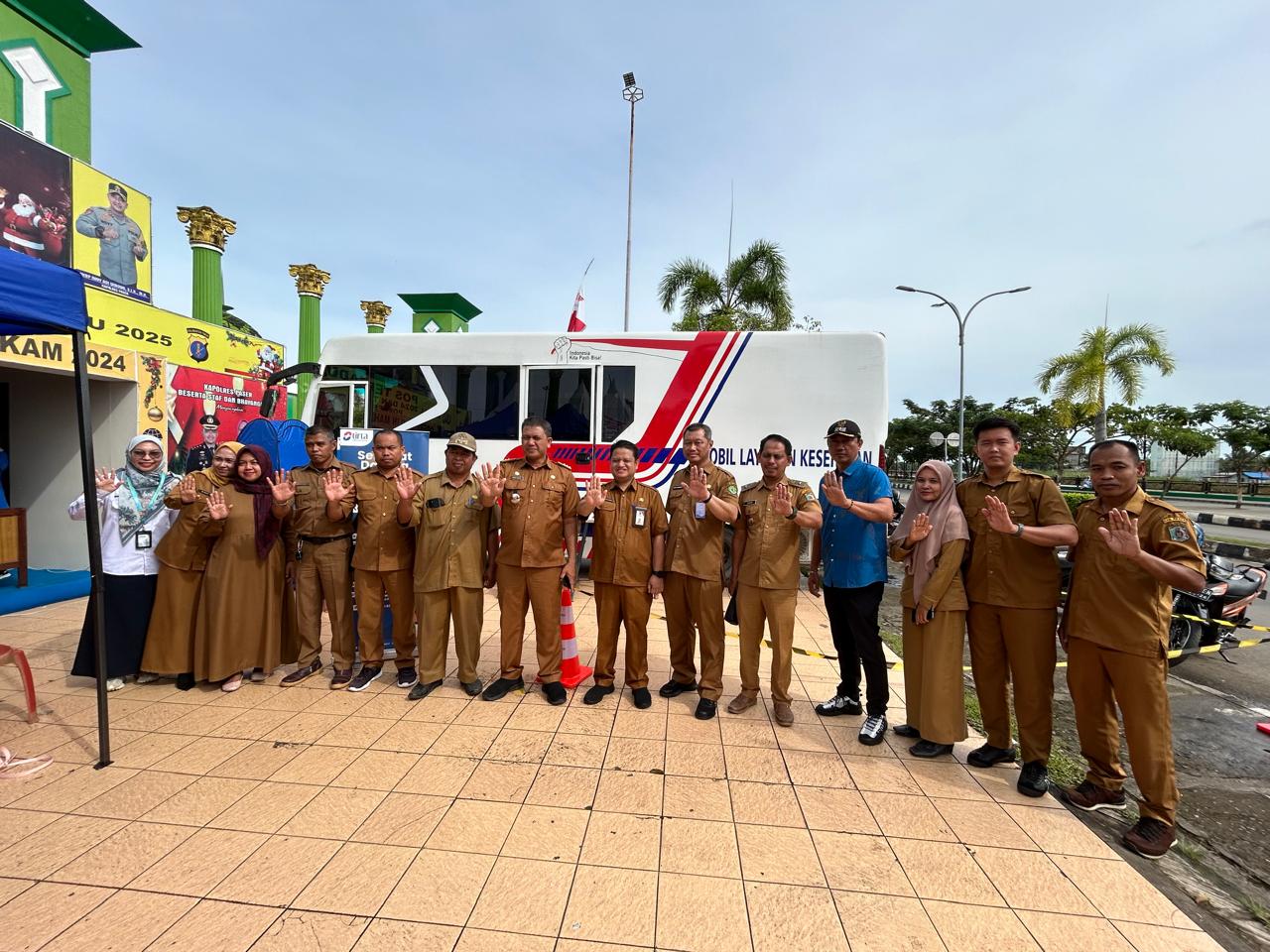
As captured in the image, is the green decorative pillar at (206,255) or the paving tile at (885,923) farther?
the green decorative pillar at (206,255)

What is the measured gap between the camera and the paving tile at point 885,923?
1858mm

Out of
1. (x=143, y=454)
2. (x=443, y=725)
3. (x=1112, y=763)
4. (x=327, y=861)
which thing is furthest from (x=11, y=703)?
(x=1112, y=763)

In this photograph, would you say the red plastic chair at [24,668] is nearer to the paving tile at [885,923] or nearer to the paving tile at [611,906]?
the paving tile at [611,906]

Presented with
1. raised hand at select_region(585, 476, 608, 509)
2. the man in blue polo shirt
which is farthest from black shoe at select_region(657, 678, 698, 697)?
raised hand at select_region(585, 476, 608, 509)

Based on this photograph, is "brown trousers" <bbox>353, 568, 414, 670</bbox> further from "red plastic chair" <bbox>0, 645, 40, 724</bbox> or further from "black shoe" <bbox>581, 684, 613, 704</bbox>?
"red plastic chair" <bbox>0, 645, 40, 724</bbox>

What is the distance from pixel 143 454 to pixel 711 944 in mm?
4165

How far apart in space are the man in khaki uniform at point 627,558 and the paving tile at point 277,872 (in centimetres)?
171

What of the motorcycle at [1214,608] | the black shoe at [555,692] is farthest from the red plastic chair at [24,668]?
the motorcycle at [1214,608]

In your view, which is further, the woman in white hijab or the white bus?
the white bus

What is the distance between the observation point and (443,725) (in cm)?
329

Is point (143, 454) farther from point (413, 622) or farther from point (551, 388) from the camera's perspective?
point (551, 388)

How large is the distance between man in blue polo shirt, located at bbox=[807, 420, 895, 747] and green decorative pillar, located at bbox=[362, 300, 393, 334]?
27.5 m

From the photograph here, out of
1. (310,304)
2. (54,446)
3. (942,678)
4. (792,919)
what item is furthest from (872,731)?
(310,304)

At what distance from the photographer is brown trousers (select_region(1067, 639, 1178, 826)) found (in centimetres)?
243
